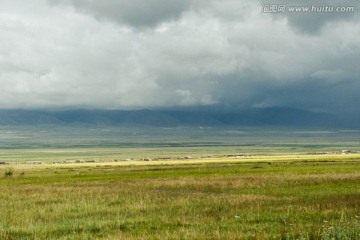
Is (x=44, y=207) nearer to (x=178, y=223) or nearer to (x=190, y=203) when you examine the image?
(x=190, y=203)

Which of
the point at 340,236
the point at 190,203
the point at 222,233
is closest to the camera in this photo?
the point at 340,236

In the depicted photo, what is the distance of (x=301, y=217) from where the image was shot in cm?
2230

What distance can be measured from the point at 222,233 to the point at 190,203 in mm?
10057

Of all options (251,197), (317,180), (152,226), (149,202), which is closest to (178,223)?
(152,226)

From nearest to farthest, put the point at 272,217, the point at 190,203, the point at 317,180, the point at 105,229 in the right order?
the point at 105,229 → the point at 272,217 → the point at 190,203 → the point at 317,180

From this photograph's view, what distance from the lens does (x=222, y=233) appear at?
18.8 m

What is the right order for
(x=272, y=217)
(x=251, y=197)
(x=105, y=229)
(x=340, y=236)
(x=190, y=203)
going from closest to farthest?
(x=340, y=236) < (x=105, y=229) < (x=272, y=217) < (x=190, y=203) < (x=251, y=197)

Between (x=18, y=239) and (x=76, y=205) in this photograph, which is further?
(x=76, y=205)

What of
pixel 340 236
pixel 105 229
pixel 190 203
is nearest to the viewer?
pixel 340 236

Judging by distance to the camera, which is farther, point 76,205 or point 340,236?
point 76,205

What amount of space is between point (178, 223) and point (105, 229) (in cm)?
342

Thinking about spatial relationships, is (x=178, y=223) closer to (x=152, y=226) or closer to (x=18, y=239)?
(x=152, y=226)

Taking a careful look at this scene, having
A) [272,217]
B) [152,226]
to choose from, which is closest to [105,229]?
[152,226]

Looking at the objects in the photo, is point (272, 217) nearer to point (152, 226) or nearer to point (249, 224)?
point (249, 224)
